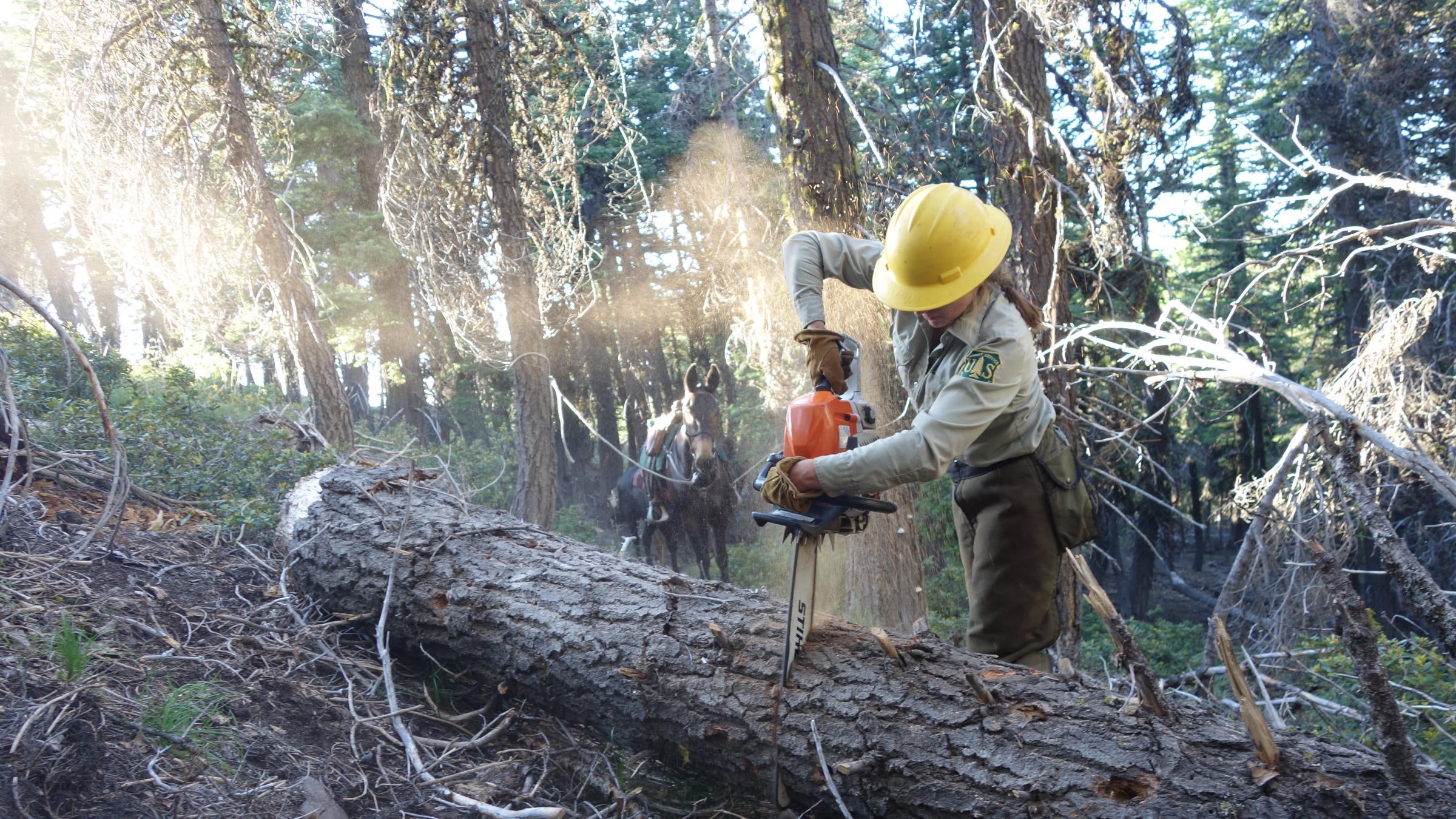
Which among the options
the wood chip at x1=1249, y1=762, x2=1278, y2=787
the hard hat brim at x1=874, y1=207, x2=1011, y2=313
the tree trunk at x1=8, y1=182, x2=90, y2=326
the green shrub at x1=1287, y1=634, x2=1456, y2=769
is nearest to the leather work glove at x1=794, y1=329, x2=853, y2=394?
the hard hat brim at x1=874, y1=207, x2=1011, y2=313

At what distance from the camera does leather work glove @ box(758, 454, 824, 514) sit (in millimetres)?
2584

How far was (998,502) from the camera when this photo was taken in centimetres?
309

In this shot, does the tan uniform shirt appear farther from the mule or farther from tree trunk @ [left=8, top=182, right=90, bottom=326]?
tree trunk @ [left=8, top=182, right=90, bottom=326]

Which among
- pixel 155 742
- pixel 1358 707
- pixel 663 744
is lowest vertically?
pixel 1358 707

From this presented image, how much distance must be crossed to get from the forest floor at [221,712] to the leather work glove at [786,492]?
1.13 m

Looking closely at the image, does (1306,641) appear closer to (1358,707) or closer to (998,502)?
(1358,707)

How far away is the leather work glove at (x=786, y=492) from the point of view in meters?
2.58

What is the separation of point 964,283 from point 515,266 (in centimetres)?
552

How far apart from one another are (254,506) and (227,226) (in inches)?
163

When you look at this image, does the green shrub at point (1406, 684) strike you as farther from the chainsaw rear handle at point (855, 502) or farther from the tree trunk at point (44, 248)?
the tree trunk at point (44, 248)

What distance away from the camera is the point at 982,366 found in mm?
2672

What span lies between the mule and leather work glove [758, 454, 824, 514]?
6495 mm

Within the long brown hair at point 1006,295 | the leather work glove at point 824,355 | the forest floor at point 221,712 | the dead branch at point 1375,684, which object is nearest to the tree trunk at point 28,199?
the forest floor at point 221,712

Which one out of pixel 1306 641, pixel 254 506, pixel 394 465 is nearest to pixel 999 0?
pixel 1306 641
